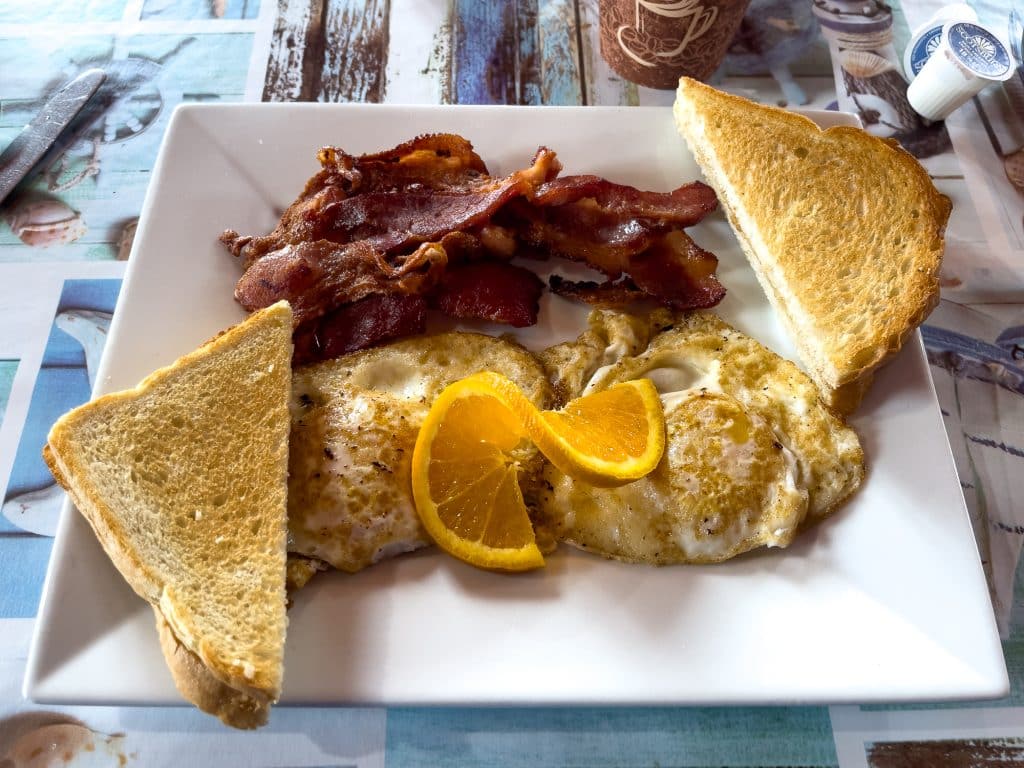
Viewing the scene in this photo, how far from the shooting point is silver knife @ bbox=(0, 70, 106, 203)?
8.21ft

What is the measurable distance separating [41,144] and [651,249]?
6.97ft

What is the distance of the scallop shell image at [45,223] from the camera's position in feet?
7.95

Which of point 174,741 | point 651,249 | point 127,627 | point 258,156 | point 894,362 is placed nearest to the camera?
point 127,627

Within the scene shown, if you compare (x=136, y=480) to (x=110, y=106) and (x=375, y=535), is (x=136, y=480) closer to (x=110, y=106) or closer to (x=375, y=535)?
(x=375, y=535)


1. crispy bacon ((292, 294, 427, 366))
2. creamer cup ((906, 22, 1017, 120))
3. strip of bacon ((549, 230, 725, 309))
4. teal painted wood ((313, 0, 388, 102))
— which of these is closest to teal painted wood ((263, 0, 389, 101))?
teal painted wood ((313, 0, 388, 102))

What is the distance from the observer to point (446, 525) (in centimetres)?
165

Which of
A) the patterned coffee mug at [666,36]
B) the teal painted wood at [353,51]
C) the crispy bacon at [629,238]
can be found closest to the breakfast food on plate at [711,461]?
the crispy bacon at [629,238]

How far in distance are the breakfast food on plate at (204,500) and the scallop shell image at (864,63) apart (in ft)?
8.10

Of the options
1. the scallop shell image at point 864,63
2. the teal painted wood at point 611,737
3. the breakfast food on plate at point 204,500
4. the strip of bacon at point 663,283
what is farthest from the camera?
the scallop shell image at point 864,63

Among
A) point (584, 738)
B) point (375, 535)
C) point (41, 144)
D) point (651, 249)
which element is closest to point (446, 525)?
point (375, 535)

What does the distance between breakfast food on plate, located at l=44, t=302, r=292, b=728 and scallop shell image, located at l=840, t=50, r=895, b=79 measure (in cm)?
247

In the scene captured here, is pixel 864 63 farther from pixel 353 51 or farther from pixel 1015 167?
pixel 353 51

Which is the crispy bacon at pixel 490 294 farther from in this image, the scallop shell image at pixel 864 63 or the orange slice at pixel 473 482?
the scallop shell image at pixel 864 63

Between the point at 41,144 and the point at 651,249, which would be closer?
the point at 651,249
